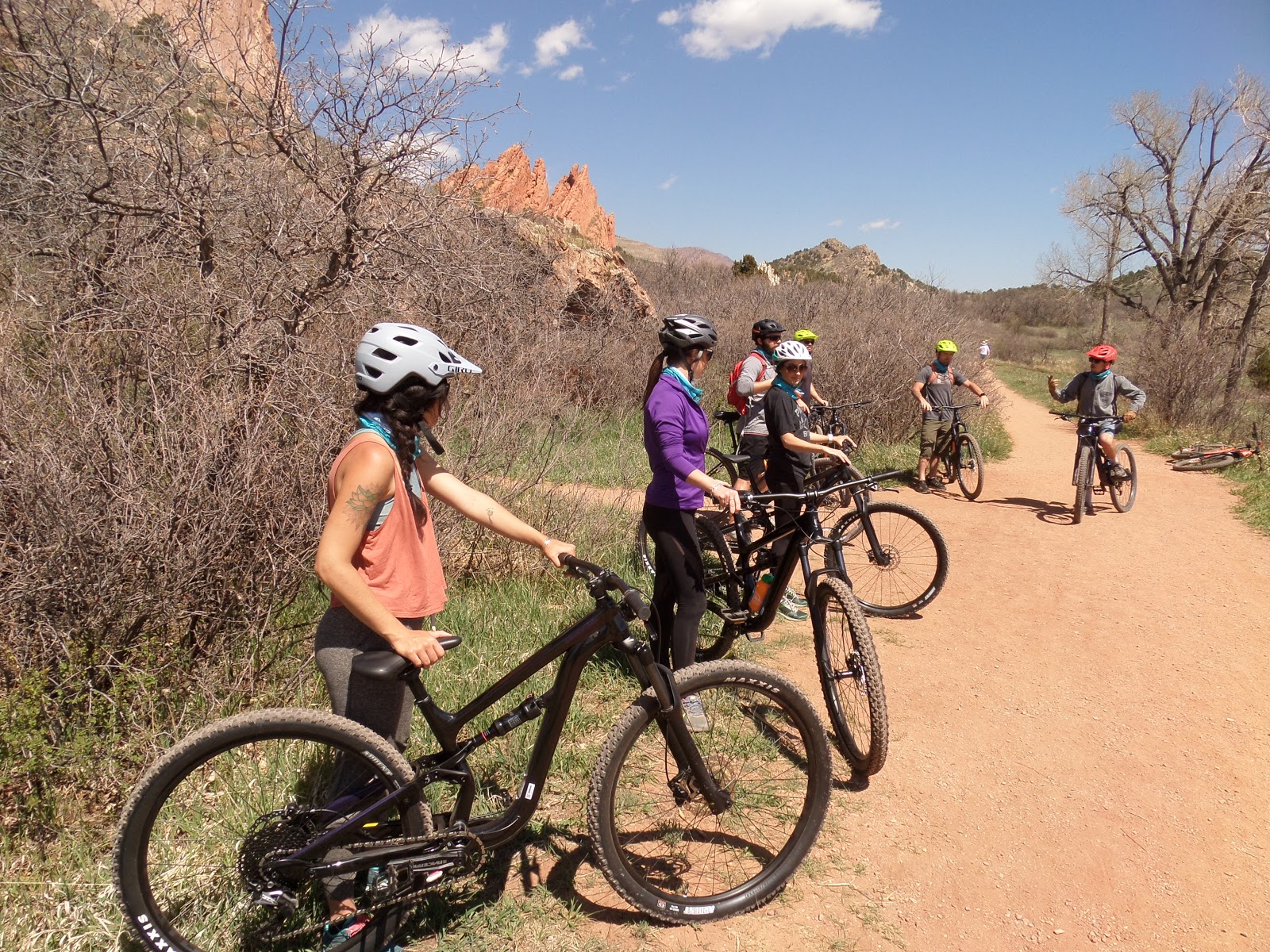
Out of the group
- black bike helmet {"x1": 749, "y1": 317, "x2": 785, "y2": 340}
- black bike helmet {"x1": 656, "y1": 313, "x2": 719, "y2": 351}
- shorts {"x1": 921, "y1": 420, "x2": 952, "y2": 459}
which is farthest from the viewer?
shorts {"x1": 921, "y1": 420, "x2": 952, "y2": 459}

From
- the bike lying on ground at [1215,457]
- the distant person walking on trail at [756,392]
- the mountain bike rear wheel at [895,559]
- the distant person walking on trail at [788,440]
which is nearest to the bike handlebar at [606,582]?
the distant person walking on trail at [788,440]

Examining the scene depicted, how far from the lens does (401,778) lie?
7.09ft

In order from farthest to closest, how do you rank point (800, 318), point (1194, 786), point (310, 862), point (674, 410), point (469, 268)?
point (800, 318) < point (469, 268) < point (1194, 786) < point (674, 410) < point (310, 862)

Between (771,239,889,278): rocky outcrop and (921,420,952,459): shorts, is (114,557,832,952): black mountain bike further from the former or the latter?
(771,239,889,278): rocky outcrop

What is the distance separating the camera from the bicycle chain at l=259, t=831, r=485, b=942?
2.16m

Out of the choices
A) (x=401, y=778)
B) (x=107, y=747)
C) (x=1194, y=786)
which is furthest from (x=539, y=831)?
(x=1194, y=786)

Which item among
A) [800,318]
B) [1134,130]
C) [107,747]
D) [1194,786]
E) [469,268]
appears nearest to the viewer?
[107,747]

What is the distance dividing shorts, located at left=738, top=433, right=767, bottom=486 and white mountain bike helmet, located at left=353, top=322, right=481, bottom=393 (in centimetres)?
459

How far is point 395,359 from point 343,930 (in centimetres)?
172

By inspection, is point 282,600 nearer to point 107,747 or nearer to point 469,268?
point 107,747

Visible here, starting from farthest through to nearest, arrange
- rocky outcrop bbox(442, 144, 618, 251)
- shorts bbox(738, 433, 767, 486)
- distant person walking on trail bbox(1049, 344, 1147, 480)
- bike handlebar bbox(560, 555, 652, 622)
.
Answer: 1. rocky outcrop bbox(442, 144, 618, 251)
2. distant person walking on trail bbox(1049, 344, 1147, 480)
3. shorts bbox(738, 433, 767, 486)
4. bike handlebar bbox(560, 555, 652, 622)

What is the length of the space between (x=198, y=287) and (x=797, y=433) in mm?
3636

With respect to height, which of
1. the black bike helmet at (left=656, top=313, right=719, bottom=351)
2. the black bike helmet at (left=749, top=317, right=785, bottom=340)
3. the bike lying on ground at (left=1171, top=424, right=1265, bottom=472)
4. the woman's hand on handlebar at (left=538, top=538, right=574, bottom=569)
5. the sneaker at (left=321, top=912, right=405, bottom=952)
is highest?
the black bike helmet at (left=749, top=317, right=785, bottom=340)

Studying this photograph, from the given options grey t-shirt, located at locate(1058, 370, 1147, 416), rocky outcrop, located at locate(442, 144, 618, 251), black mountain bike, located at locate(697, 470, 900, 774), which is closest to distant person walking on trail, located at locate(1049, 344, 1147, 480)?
grey t-shirt, located at locate(1058, 370, 1147, 416)
